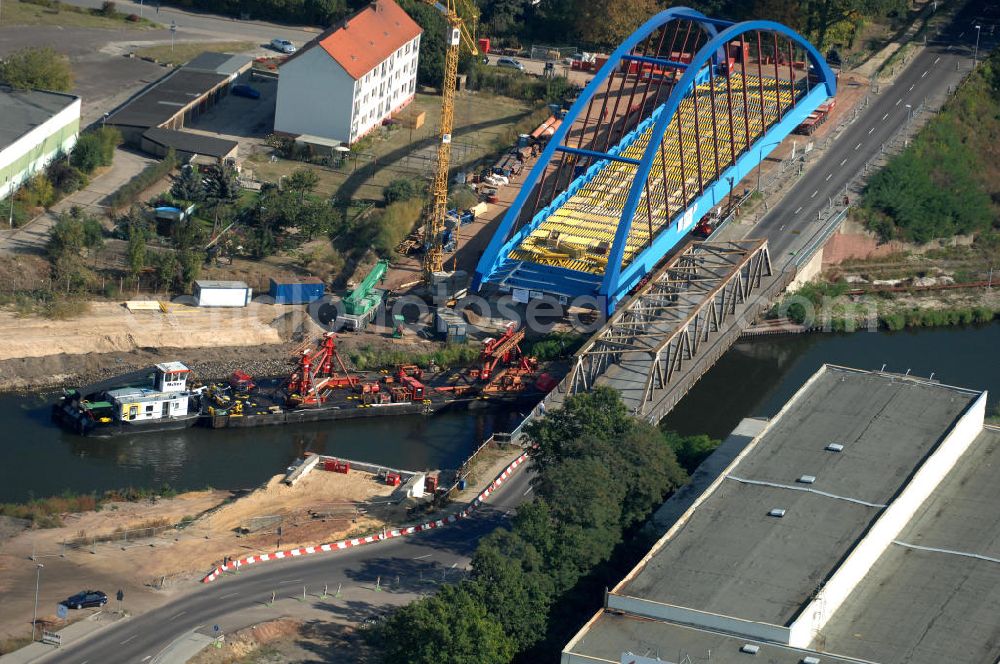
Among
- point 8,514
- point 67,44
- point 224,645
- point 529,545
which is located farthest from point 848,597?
point 67,44

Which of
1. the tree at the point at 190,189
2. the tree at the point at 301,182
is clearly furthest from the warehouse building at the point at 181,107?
the tree at the point at 301,182

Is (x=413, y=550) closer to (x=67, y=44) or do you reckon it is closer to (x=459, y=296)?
(x=459, y=296)

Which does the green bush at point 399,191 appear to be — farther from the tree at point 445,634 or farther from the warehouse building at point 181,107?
the tree at point 445,634

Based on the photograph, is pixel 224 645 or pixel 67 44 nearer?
pixel 224 645

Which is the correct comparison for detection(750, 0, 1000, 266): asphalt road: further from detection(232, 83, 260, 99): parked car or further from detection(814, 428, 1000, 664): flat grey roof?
detection(232, 83, 260, 99): parked car

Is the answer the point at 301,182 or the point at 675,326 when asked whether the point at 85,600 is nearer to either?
the point at 675,326

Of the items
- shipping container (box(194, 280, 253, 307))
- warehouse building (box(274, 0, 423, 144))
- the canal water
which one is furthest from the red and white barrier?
warehouse building (box(274, 0, 423, 144))

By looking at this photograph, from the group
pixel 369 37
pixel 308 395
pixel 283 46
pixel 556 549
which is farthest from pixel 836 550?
pixel 283 46
